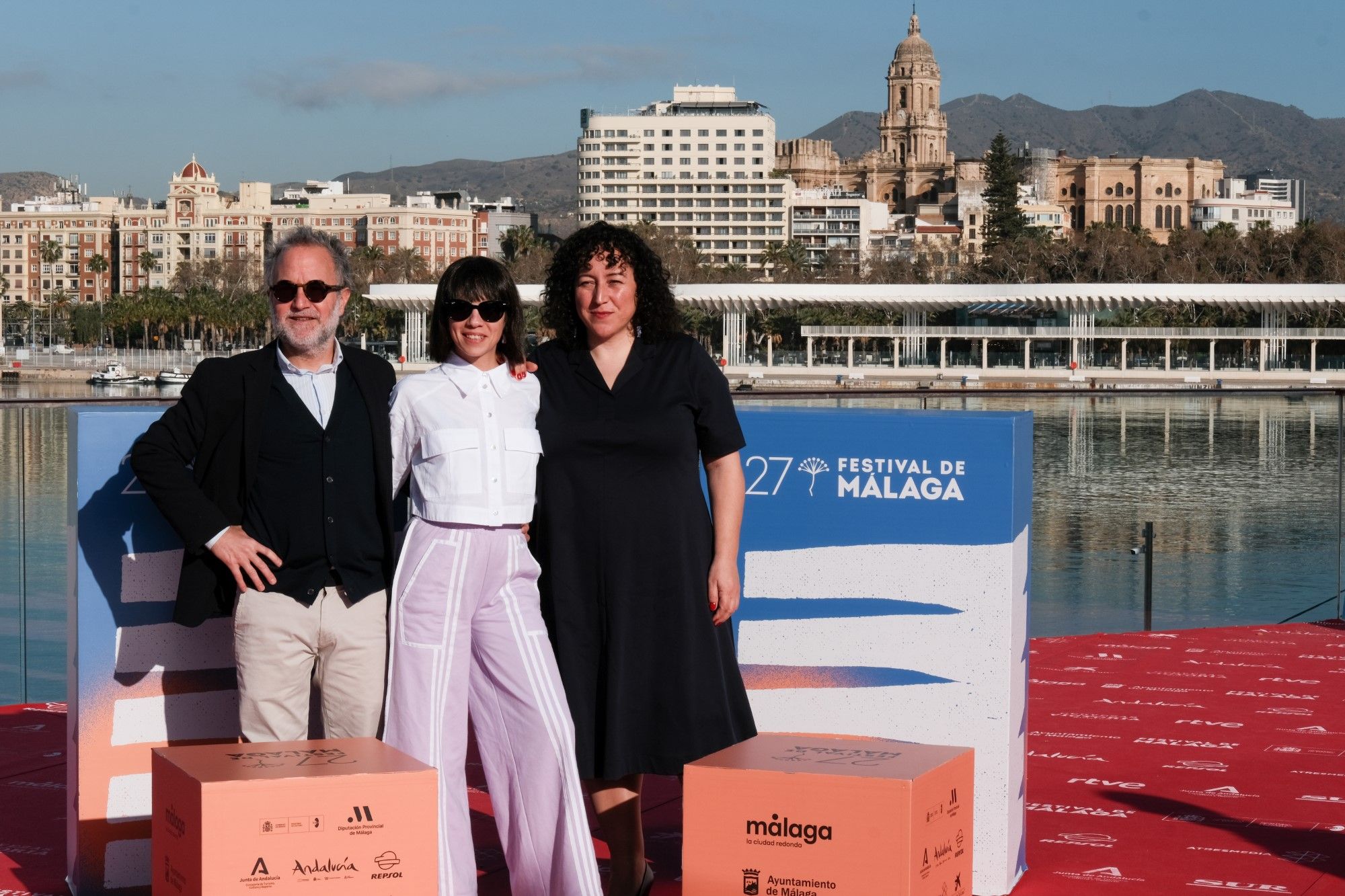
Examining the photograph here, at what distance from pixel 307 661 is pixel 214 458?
0.35m

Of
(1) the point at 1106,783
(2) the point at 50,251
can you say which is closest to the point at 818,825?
(1) the point at 1106,783

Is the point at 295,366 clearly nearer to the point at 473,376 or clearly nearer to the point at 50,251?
the point at 473,376

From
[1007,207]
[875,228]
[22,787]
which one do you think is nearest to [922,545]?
[22,787]

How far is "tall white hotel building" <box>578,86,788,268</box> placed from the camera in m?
119

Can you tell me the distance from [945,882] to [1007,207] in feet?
284

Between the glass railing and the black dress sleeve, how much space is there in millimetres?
674

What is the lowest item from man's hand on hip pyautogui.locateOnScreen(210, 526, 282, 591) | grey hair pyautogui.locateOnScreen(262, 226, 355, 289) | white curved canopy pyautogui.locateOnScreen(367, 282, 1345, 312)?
man's hand on hip pyautogui.locateOnScreen(210, 526, 282, 591)

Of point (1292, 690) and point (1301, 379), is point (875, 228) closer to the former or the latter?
point (1301, 379)

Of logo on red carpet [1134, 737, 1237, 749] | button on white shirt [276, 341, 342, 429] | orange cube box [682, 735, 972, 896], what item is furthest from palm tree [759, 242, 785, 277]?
orange cube box [682, 735, 972, 896]

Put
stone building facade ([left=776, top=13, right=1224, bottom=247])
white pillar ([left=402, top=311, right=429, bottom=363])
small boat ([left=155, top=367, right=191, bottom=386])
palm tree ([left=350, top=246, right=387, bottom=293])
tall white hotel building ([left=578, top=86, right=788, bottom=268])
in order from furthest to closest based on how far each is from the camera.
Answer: stone building facade ([left=776, top=13, right=1224, bottom=247]) < tall white hotel building ([left=578, top=86, right=788, bottom=268]) < palm tree ([left=350, top=246, right=387, bottom=293]) < white pillar ([left=402, top=311, right=429, bottom=363]) < small boat ([left=155, top=367, right=191, bottom=386])

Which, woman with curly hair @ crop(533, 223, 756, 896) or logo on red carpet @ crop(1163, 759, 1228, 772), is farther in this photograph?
logo on red carpet @ crop(1163, 759, 1228, 772)

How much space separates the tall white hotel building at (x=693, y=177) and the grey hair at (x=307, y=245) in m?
116

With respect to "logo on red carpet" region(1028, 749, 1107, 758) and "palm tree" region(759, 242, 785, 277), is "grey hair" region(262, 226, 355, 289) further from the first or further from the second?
"palm tree" region(759, 242, 785, 277)

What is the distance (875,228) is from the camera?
124m
